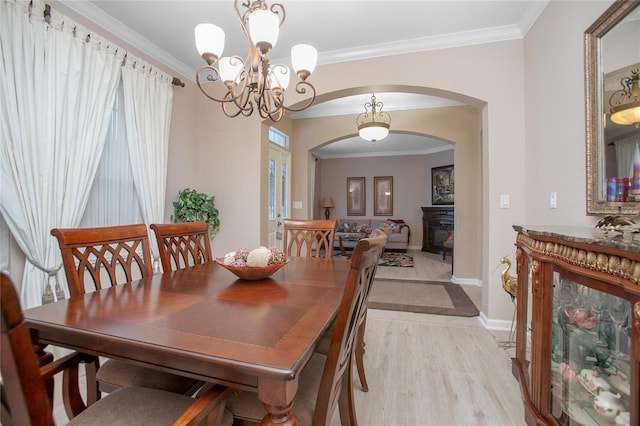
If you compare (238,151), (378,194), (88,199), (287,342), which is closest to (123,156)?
(88,199)

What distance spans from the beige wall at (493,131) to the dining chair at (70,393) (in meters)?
2.11

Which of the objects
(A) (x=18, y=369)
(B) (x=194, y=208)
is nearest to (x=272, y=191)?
(B) (x=194, y=208)

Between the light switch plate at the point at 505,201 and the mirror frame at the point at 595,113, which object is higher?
the mirror frame at the point at 595,113

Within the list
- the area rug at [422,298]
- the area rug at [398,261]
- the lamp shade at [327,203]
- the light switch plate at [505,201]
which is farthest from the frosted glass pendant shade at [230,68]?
the lamp shade at [327,203]

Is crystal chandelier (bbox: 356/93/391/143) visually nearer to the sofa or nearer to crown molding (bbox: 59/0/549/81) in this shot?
crown molding (bbox: 59/0/549/81)

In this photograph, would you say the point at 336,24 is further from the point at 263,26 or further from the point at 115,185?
the point at 115,185

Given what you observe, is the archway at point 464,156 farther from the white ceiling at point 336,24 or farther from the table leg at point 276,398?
the table leg at point 276,398

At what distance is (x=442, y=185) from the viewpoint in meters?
7.25

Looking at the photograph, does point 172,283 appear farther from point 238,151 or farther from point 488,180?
point 488,180

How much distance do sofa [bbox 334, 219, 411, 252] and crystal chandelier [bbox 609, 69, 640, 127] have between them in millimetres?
5344

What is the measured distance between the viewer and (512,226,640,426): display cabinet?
77 cm

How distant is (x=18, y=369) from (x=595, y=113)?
2.36 metres

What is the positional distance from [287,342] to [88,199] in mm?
2420

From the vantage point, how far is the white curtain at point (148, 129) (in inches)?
105
